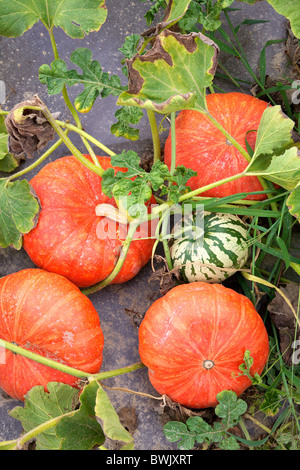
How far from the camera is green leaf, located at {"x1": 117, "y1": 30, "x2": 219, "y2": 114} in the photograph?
153cm

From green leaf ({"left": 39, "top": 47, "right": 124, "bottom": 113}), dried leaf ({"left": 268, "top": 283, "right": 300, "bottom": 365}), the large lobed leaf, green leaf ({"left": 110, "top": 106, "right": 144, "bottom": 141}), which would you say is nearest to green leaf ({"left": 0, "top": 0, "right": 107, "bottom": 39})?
green leaf ({"left": 39, "top": 47, "right": 124, "bottom": 113})

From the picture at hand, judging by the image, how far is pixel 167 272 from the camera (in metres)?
1.84

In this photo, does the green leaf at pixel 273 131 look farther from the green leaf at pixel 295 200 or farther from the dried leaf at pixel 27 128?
the dried leaf at pixel 27 128

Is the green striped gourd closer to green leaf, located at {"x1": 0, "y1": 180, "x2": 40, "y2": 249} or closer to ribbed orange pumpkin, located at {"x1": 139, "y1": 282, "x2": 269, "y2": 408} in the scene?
ribbed orange pumpkin, located at {"x1": 139, "y1": 282, "x2": 269, "y2": 408}

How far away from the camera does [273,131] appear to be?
1.58 m

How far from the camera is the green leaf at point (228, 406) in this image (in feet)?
5.39

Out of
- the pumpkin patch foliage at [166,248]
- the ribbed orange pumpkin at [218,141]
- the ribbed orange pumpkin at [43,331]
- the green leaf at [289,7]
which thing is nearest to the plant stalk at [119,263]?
the pumpkin patch foliage at [166,248]

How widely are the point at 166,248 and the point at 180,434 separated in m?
0.60

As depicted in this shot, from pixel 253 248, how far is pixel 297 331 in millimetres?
329

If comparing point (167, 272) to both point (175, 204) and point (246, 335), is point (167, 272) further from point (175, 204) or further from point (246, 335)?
point (246, 335)

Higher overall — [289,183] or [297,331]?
[289,183]

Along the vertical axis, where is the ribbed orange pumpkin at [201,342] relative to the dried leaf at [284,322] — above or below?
above

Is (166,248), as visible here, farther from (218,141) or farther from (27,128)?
(27,128)
